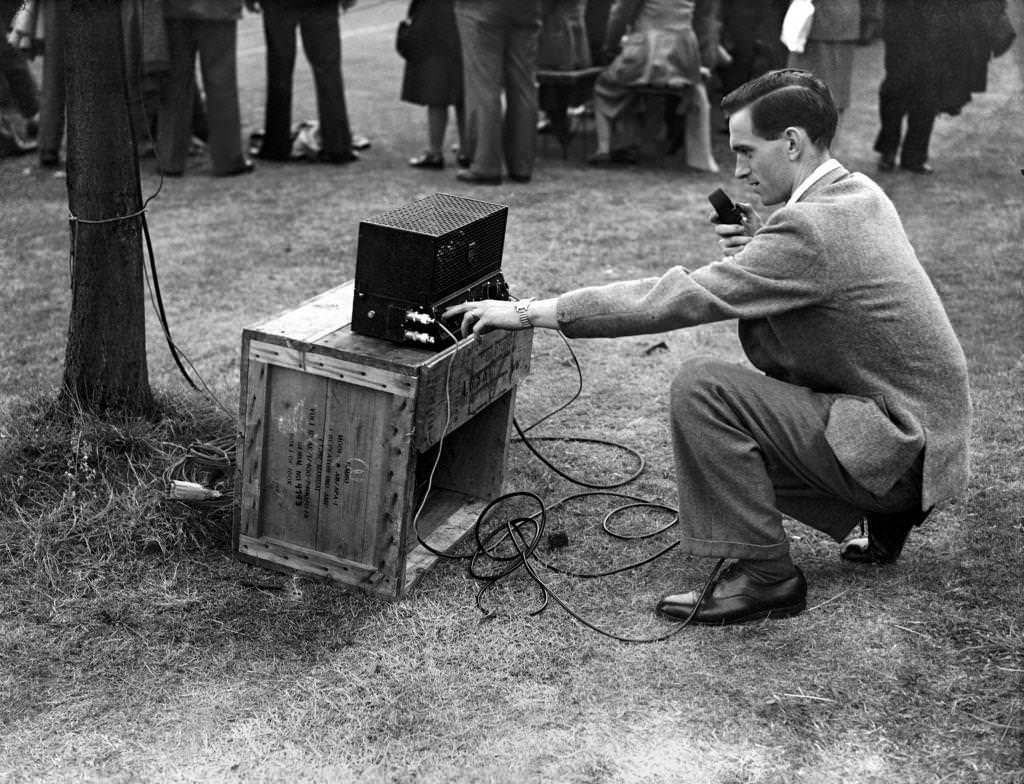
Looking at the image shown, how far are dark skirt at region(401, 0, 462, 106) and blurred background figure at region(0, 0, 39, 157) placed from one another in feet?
9.55

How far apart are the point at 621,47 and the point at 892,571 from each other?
→ 6.54 m

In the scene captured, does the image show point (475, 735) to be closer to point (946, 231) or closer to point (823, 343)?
point (823, 343)

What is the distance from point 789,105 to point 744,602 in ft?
4.67

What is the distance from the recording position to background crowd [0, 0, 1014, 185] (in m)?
8.59

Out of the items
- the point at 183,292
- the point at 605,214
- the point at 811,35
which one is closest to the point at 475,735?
the point at 183,292

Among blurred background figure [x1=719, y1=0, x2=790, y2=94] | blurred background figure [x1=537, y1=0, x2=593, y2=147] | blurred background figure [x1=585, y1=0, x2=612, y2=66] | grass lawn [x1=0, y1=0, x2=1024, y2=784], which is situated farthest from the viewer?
blurred background figure [x1=585, y1=0, x2=612, y2=66]

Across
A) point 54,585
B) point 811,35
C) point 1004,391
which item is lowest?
point 54,585

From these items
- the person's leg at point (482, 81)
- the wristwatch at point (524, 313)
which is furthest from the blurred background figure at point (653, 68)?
the wristwatch at point (524, 313)

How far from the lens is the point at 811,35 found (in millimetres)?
8891


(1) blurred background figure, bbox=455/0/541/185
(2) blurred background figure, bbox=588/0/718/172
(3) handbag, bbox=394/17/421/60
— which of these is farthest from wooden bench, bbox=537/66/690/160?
(3) handbag, bbox=394/17/421/60

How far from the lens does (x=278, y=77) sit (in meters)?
9.30

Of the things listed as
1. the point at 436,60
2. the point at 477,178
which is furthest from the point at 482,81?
the point at 436,60

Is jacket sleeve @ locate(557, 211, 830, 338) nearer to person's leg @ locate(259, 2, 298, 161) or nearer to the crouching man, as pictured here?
the crouching man

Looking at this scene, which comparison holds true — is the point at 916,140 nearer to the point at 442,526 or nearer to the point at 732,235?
the point at 732,235
